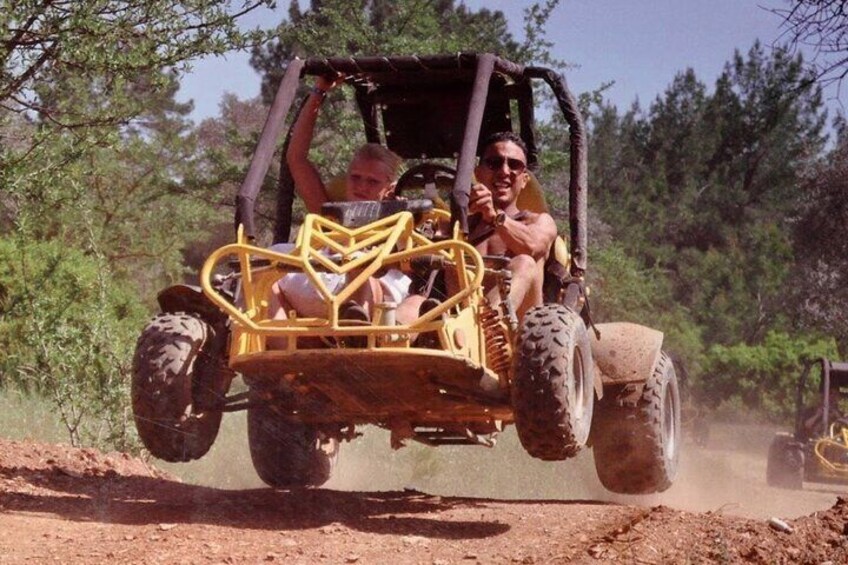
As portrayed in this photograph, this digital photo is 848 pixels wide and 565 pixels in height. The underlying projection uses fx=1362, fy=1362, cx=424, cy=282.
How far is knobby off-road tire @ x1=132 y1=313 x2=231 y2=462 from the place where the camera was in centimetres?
664

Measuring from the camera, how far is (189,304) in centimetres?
717

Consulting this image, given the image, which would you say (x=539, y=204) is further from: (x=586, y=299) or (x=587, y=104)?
(x=587, y=104)

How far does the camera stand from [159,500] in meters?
7.19

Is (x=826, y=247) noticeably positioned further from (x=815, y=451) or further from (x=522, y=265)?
(x=522, y=265)

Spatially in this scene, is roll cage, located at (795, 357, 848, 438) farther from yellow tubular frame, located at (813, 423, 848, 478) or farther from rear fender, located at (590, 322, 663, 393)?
rear fender, located at (590, 322, 663, 393)

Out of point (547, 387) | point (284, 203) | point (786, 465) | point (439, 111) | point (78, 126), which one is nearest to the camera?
point (547, 387)

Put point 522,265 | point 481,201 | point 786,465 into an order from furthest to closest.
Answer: point 786,465, point 522,265, point 481,201

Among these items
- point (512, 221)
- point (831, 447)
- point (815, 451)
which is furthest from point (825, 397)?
point (512, 221)

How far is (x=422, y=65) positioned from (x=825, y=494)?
13.6 metres

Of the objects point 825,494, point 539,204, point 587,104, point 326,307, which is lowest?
point 825,494

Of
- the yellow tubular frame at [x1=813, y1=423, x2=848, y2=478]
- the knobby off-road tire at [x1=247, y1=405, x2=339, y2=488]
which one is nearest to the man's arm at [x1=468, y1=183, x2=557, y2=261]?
the knobby off-road tire at [x1=247, y1=405, x2=339, y2=488]

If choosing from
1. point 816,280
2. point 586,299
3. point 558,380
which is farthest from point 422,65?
point 816,280

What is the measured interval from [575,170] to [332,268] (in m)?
2.01

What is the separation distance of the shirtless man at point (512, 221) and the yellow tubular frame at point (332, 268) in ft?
1.59
